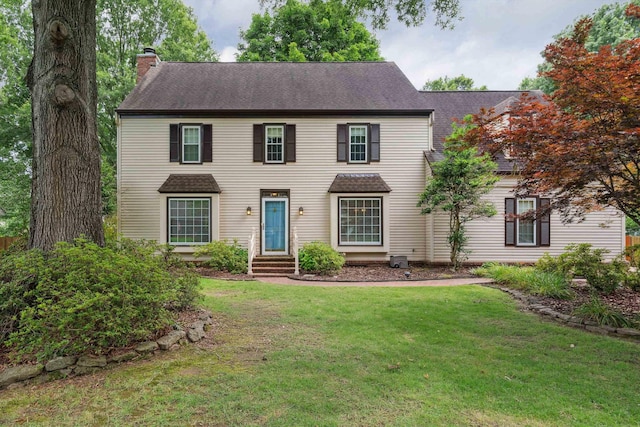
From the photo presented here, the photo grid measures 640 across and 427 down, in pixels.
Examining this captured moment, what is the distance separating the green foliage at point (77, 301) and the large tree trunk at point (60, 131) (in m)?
0.59

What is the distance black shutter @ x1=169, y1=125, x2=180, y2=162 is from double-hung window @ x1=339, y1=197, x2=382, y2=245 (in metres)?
6.32

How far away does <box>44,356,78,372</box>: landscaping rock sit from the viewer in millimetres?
3167

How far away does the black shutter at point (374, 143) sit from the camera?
1211 cm

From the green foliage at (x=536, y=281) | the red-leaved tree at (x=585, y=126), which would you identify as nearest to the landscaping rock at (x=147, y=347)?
the red-leaved tree at (x=585, y=126)

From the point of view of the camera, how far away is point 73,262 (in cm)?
368

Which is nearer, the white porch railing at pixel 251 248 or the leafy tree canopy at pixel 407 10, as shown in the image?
the leafy tree canopy at pixel 407 10

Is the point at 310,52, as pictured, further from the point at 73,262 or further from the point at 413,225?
the point at 73,262

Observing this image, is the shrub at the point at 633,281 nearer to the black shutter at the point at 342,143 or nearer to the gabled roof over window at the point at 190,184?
the black shutter at the point at 342,143

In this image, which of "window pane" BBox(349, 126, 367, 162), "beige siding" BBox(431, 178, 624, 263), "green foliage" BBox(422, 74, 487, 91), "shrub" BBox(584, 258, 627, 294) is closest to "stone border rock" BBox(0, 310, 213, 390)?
"shrub" BBox(584, 258, 627, 294)

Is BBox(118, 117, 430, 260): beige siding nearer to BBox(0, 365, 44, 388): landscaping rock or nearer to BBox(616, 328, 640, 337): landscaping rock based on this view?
BBox(616, 328, 640, 337): landscaping rock

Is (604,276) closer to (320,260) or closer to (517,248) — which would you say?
(517,248)

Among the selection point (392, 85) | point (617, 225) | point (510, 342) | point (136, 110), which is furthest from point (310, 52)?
point (510, 342)

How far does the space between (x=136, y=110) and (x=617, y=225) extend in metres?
17.9

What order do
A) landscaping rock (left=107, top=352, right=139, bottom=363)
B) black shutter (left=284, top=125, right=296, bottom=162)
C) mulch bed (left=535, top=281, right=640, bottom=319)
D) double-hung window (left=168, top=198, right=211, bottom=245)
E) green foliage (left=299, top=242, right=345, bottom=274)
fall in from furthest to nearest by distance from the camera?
black shutter (left=284, top=125, right=296, bottom=162) → double-hung window (left=168, top=198, right=211, bottom=245) → green foliage (left=299, top=242, right=345, bottom=274) → mulch bed (left=535, top=281, right=640, bottom=319) → landscaping rock (left=107, top=352, right=139, bottom=363)
